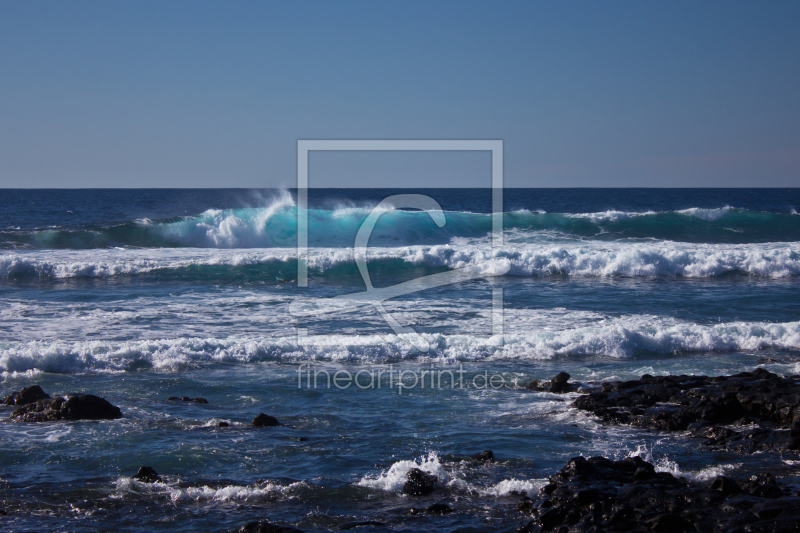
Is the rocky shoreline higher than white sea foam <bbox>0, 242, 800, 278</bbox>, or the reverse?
white sea foam <bbox>0, 242, 800, 278</bbox>

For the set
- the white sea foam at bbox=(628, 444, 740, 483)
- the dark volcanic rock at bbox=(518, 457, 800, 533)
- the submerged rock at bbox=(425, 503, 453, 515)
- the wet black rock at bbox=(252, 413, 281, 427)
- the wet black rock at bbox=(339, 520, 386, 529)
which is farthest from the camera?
the wet black rock at bbox=(252, 413, 281, 427)

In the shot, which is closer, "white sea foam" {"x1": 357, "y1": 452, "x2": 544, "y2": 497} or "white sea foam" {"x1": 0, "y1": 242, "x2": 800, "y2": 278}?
"white sea foam" {"x1": 357, "y1": 452, "x2": 544, "y2": 497}

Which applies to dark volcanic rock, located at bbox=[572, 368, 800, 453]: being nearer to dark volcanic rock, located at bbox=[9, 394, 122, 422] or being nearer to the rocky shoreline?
the rocky shoreline

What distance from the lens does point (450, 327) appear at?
14.7 m

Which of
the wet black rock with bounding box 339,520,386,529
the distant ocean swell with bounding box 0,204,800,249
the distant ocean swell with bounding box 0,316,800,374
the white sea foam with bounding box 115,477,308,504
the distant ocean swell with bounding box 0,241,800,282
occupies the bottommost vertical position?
the wet black rock with bounding box 339,520,386,529

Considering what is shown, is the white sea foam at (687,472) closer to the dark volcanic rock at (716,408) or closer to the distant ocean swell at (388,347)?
the dark volcanic rock at (716,408)

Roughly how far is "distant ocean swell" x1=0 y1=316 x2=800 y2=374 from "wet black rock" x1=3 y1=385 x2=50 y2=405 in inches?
81.9

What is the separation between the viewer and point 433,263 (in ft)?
81.9

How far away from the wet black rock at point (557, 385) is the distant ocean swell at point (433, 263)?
43.1 ft

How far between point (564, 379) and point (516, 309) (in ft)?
21.6

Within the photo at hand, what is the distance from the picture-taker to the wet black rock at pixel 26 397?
9.25 m

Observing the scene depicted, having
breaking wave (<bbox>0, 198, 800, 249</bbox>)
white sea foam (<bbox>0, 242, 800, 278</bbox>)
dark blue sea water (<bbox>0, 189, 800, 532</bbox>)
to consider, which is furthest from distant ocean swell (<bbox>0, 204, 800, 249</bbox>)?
white sea foam (<bbox>0, 242, 800, 278</bbox>)

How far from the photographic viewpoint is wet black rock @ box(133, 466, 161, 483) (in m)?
6.89

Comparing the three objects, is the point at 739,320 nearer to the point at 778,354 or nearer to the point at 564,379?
the point at 778,354
